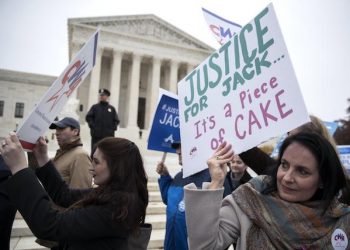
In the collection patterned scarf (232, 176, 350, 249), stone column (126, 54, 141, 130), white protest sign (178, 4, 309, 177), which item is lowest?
patterned scarf (232, 176, 350, 249)

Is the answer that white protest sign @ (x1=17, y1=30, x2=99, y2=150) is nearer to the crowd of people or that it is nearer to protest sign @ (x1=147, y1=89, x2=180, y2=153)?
the crowd of people

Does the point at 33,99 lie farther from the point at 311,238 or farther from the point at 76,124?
the point at 311,238

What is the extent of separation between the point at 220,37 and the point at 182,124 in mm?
3410

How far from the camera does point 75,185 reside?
321 cm

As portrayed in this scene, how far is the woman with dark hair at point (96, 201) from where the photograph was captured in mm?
1553

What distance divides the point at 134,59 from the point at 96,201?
34.1m

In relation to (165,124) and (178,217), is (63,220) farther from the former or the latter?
(165,124)

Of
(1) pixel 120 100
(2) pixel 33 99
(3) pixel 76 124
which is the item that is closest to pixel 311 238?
(3) pixel 76 124

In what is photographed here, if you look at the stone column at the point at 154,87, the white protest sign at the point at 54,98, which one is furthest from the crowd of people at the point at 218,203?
the stone column at the point at 154,87

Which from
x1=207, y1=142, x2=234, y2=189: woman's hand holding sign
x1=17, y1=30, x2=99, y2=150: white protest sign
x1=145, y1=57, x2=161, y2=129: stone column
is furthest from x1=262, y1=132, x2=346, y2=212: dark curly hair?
x1=145, y1=57, x2=161, y2=129: stone column

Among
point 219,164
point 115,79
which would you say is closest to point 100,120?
point 219,164

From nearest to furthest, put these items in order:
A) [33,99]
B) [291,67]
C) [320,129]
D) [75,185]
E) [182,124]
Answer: [291,67], [182,124], [320,129], [75,185], [33,99]

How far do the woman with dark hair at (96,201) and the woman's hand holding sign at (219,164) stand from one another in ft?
1.87

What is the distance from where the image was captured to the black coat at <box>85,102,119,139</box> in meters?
8.69
